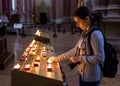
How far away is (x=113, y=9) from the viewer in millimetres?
12508

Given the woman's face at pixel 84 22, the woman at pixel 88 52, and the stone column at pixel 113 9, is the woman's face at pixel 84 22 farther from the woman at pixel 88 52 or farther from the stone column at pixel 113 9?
the stone column at pixel 113 9

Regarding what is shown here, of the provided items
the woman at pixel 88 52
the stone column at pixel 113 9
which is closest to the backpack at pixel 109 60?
the woman at pixel 88 52

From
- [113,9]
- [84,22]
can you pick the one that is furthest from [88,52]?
[113,9]

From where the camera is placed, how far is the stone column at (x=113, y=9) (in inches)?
489

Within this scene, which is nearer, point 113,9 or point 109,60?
point 109,60

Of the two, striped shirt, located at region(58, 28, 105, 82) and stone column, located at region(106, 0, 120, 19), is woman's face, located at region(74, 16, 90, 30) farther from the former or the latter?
stone column, located at region(106, 0, 120, 19)

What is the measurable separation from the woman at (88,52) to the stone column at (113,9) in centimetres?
894

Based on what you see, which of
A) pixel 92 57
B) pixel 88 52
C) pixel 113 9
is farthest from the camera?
pixel 113 9

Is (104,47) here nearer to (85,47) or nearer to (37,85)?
(85,47)

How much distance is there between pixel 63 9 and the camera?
32.0 meters

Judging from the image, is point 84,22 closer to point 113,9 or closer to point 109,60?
point 109,60

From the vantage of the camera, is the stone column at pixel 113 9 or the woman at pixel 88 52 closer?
the woman at pixel 88 52

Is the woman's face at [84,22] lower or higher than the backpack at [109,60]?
higher

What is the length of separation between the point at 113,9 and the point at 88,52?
925 centimetres
